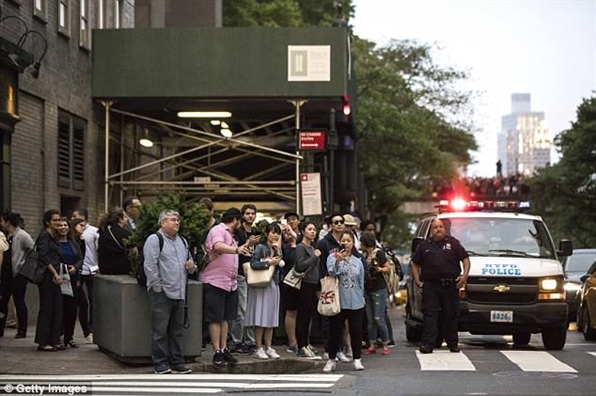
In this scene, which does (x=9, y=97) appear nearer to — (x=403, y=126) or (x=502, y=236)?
(x=502, y=236)

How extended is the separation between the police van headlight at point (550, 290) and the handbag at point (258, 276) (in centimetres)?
466

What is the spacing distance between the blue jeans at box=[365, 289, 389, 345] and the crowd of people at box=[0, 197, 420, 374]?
1 cm

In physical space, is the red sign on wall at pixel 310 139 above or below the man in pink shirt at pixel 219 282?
above

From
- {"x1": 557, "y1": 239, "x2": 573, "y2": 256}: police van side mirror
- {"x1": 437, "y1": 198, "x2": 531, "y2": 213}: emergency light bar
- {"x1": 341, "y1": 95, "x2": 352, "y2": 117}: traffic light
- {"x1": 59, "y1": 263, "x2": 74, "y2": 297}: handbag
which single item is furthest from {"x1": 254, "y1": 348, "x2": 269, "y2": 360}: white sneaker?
{"x1": 341, "y1": 95, "x2": 352, "y2": 117}: traffic light

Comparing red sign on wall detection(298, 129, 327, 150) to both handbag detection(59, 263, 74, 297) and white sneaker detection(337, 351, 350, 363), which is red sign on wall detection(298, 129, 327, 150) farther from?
white sneaker detection(337, 351, 350, 363)

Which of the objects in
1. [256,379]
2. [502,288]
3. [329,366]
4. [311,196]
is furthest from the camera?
[311,196]

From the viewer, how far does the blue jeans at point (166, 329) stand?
15.2m

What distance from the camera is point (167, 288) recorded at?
15.2 metres

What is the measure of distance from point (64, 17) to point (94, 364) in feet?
40.9

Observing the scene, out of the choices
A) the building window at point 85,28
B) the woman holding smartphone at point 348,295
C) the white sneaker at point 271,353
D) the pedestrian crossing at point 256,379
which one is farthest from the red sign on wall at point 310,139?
the woman holding smartphone at point 348,295

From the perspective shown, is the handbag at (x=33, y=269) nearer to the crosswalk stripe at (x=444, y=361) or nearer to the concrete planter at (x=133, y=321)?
the concrete planter at (x=133, y=321)

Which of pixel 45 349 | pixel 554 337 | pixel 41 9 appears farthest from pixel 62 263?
pixel 41 9

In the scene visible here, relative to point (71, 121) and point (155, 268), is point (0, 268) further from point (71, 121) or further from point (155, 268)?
point (71, 121)

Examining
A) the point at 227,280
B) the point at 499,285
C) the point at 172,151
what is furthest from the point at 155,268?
the point at 172,151
